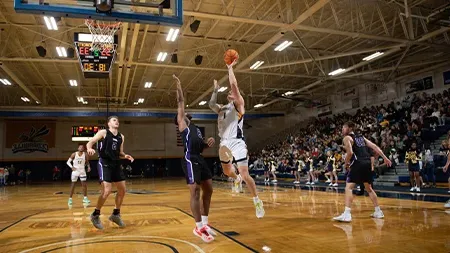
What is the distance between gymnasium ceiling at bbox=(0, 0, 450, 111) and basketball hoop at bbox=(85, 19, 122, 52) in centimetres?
221

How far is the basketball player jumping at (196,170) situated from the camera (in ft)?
14.7

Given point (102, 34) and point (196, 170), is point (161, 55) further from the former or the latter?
point (196, 170)

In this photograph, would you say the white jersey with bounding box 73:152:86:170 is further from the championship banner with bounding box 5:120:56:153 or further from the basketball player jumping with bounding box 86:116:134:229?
the championship banner with bounding box 5:120:56:153

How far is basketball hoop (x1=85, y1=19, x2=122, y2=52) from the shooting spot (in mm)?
11695

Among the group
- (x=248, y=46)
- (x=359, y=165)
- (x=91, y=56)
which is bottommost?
(x=359, y=165)

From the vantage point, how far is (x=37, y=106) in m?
29.1

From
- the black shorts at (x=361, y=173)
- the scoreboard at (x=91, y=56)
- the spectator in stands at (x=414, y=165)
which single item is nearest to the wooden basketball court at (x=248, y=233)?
the black shorts at (x=361, y=173)

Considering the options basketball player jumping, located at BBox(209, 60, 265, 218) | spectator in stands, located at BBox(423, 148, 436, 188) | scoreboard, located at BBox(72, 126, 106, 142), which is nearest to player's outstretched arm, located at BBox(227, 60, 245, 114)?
basketball player jumping, located at BBox(209, 60, 265, 218)

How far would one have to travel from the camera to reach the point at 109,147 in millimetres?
5871

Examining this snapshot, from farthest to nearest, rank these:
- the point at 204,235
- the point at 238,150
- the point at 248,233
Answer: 1. the point at 238,150
2. the point at 248,233
3. the point at 204,235

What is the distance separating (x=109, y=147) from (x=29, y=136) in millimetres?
31621

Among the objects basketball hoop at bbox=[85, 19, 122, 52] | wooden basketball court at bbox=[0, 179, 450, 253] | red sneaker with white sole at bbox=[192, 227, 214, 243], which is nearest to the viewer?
wooden basketball court at bbox=[0, 179, 450, 253]

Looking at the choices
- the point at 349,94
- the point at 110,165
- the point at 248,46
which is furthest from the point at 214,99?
the point at 349,94

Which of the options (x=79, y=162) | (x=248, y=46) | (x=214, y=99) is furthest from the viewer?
(x=248, y=46)
